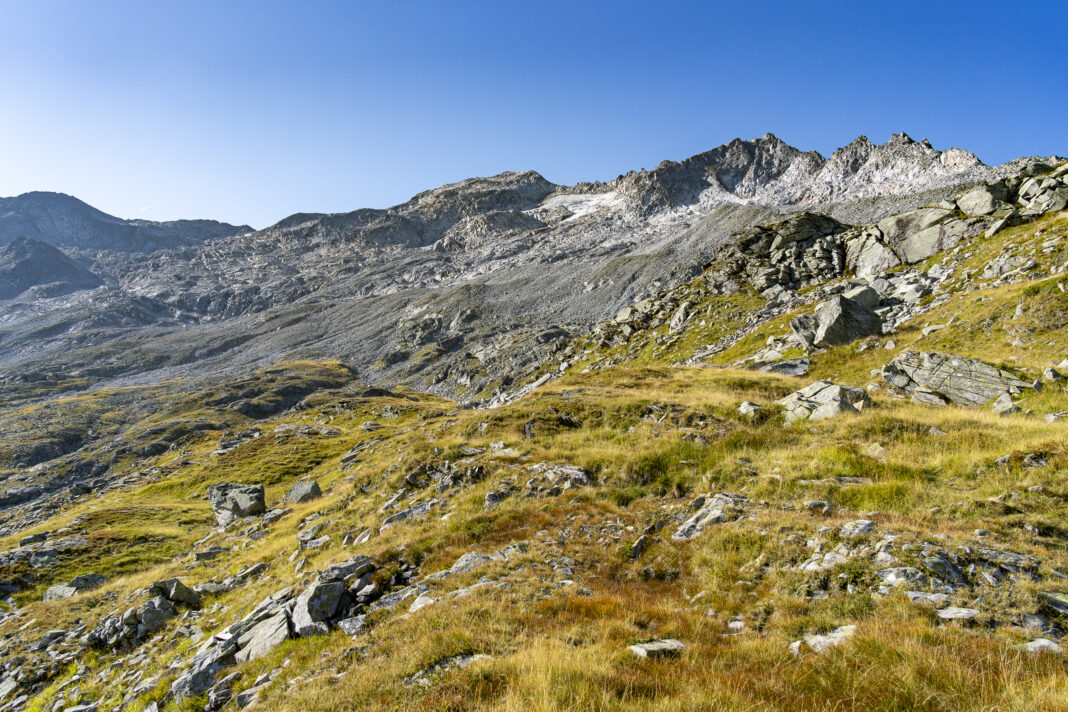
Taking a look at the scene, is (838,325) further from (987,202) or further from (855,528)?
(987,202)

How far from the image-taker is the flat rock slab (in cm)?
632

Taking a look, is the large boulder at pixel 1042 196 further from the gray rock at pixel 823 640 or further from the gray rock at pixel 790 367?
the gray rock at pixel 823 640

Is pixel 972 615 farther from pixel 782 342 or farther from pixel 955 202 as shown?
pixel 955 202

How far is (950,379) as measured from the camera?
72.1ft

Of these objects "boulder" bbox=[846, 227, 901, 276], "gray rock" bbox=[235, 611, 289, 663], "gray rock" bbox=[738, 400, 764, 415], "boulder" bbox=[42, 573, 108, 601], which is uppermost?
"boulder" bbox=[846, 227, 901, 276]

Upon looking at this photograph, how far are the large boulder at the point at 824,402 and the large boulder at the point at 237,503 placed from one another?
116 ft

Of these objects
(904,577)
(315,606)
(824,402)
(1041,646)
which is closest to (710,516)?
(904,577)

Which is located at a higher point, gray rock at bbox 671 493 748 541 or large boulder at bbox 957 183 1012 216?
large boulder at bbox 957 183 1012 216

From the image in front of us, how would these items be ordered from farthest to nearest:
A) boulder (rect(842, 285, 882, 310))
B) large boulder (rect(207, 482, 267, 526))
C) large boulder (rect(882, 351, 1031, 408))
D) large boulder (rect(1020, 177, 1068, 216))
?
large boulder (rect(1020, 177, 1068, 216)) → boulder (rect(842, 285, 882, 310)) → large boulder (rect(207, 482, 267, 526)) → large boulder (rect(882, 351, 1031, 408))

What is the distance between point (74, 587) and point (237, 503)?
33.3 ft

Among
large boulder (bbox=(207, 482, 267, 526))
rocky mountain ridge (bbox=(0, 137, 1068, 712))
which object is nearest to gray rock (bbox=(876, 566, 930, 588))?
rocky mountain ridge (bbox=(0, 137, 1068, 712))

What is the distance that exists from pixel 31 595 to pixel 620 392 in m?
35.7

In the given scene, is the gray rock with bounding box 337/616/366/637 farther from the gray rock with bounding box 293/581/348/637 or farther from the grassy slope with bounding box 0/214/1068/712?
the gray rock with bounding box 293/581/348/637

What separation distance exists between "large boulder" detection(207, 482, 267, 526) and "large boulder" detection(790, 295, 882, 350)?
46771 mm
